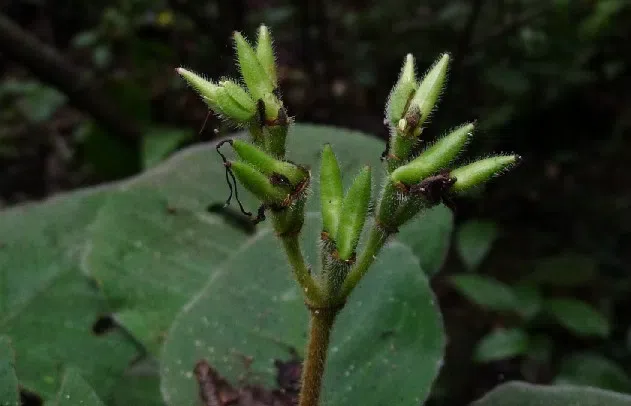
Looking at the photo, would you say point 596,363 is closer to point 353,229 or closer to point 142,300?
point 142,300

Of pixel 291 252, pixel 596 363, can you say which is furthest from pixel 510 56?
pixel 291 252

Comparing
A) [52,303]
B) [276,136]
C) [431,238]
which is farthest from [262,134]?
[52,303]

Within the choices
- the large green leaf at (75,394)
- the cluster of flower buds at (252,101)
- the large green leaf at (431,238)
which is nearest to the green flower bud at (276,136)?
the cluster of flower buds at (252,101)

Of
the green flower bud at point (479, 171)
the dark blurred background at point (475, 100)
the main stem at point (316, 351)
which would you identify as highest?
the green flower bud at point (479, 171)

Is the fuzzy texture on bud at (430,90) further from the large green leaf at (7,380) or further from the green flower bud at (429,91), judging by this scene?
the large green leaf at (7,380)

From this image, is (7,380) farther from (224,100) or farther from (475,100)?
(475,100)

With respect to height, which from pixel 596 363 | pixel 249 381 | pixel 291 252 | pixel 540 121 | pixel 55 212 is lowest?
pixel 596 363

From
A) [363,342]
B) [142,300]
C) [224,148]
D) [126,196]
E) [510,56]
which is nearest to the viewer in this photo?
[363,342]
